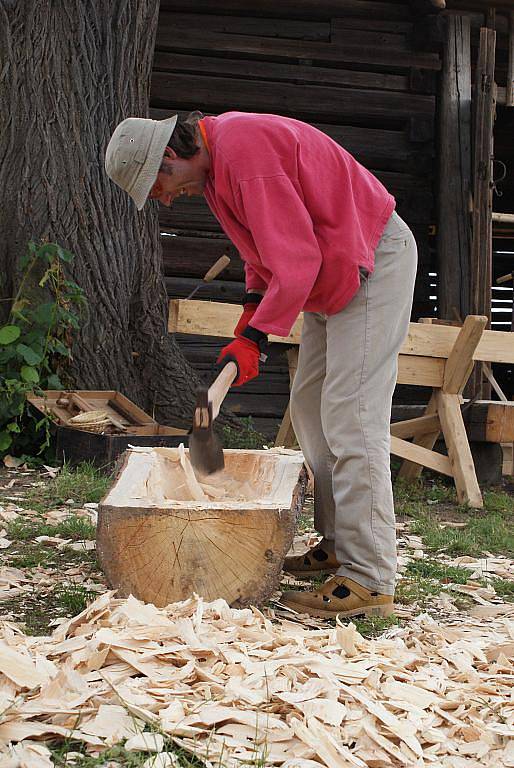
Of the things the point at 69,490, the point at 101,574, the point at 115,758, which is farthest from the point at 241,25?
the point at 115,758

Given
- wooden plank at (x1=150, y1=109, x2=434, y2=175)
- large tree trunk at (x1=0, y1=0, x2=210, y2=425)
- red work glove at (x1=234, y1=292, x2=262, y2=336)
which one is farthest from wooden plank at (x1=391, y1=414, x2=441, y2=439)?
wooden plank at (x1=150, y1=109, x2=434, y2=175)

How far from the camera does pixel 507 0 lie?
8.12 meters

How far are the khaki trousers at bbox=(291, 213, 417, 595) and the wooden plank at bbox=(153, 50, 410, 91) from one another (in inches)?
203

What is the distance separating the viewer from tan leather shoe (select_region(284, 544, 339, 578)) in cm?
387

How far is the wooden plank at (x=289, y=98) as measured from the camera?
316 inches

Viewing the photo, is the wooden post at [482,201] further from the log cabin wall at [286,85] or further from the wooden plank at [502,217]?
the log cabin wall at [286,85]

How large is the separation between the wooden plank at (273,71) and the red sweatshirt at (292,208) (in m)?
5.15

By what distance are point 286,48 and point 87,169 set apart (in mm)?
2770

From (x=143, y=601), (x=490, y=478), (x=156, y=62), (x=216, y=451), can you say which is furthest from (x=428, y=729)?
(x=156, y=62)

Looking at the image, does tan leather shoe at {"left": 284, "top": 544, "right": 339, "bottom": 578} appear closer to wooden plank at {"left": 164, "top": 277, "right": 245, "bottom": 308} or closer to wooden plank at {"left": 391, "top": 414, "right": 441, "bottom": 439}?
wooden plank at {"left": 391, "top": 414, "right": 441, "bottom": 439}

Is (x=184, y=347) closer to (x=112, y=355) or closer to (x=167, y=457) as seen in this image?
(x=112, y=355)

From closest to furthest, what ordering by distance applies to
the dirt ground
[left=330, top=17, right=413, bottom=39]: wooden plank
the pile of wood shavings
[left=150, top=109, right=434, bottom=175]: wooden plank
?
the pile of wood shavings
the dirt ground
[left=330, top=17, right=413, bottom=39]: wooden plank
[left=150, top=109, right=434, bottom=175]: wooden plank

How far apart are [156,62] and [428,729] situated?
22.3 feet

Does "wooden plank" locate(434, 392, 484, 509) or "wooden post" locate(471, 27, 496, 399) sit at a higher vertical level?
"wooden post" locate(471, 27, 496, 399)
